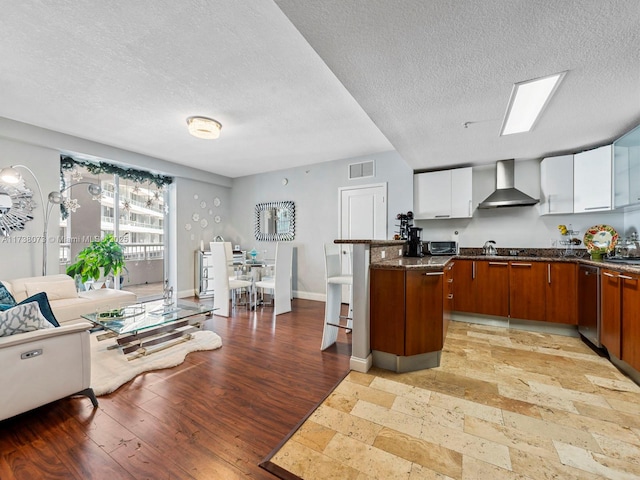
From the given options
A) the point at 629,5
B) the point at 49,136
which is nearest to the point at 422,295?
the point at 629,5

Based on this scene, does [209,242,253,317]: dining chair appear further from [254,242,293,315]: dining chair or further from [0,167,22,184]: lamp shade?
[0,167,22,184]: lamp shade

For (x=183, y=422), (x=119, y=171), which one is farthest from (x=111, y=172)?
(x=183, y=422)

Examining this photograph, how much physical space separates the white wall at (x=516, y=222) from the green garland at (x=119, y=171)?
5.26 meters

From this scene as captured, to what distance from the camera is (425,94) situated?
2.10 metres

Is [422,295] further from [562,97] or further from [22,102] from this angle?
[22,102]

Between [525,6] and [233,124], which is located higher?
[233,124]

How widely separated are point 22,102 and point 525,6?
14.9ft

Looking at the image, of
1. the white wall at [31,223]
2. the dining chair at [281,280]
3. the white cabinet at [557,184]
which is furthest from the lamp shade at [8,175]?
the white cabinet at [557,184]

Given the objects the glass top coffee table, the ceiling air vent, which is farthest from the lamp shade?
the ceiling air vent

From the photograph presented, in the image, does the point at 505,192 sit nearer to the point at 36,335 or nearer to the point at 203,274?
the point at 36,335

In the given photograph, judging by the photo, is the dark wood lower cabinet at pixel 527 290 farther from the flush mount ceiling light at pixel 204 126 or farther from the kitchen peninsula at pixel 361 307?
the flush mount ceiling light at pixel 204 126

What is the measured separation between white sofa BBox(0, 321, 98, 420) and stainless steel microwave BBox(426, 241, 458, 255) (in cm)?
413

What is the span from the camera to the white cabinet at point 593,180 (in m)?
3.07

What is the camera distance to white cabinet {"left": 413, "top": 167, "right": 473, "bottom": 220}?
395cm
